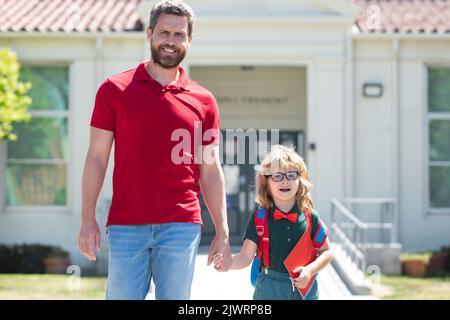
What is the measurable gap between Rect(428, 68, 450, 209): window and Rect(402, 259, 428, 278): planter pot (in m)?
2.16

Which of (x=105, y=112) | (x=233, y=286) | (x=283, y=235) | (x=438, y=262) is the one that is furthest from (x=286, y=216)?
(x=438, y=262)

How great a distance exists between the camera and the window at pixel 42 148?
15484 mm

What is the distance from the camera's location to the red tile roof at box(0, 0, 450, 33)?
15243 mm

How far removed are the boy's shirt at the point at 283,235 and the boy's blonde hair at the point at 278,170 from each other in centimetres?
8

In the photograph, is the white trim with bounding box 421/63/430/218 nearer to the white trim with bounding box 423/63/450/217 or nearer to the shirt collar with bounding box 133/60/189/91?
the white trim with bounding box 423/63/450/217

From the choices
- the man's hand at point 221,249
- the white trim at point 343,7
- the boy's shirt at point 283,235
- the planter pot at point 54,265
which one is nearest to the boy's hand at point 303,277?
the boy's shirt at point 283,235

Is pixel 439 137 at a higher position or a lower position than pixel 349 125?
lower

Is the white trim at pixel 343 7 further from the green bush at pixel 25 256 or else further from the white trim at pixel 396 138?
the green bush at pixel 25 256

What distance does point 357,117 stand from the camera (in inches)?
600

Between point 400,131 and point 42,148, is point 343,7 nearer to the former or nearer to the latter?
point 400,131

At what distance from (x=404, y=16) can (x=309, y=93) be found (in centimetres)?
263

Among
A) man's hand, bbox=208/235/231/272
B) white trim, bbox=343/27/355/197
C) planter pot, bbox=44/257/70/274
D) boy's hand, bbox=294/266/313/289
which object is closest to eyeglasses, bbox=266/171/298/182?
boy's hand, bbox=294/266/313/289

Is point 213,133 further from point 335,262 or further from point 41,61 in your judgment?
point 41,61

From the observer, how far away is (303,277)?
16.2 ft
